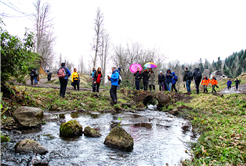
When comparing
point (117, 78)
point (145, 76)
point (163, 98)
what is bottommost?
point (163, 98)

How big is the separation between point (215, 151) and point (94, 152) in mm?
3076

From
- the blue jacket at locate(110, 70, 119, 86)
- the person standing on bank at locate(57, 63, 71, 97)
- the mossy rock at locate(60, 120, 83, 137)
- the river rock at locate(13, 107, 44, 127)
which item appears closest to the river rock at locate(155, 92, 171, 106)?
the blue jacket at locate(110, 70, 119, 86)

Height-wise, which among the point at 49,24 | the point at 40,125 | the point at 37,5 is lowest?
the point at 40,125

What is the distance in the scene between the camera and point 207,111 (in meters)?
8.45

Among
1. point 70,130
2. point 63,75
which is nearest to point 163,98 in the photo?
point 63,75

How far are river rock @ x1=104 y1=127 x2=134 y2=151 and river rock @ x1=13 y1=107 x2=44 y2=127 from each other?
2597mm

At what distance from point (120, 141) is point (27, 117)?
3207 millimetres

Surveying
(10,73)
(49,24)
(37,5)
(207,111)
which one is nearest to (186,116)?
(207,111)

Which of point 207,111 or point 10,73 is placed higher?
point 10,73

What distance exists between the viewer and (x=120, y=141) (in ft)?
13.1

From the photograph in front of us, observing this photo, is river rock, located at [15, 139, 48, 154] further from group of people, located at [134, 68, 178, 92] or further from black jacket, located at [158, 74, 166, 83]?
black jacket, located at [158, 74, 166, 83]

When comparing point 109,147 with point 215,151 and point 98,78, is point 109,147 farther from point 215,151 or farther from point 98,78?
point 98,78

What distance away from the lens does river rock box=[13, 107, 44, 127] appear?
15.5ft

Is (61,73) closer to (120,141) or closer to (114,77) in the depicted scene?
(114,77)
